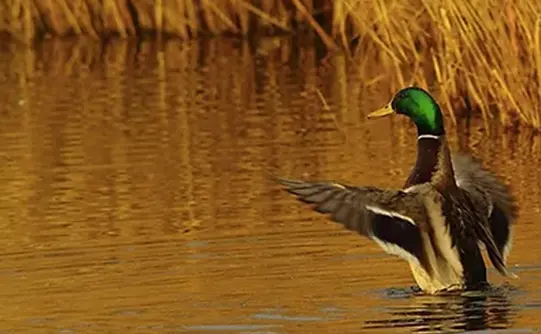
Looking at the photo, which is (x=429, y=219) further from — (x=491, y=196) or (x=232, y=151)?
(x=232, y=151)

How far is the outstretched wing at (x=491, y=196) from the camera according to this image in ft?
29.5

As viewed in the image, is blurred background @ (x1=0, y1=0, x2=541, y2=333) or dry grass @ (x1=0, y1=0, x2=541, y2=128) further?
dry grass @ (x1=0, y1=0, x2=541, y2=128)

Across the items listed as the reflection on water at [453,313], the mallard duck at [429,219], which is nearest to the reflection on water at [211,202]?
the reflection on water at [453,313]

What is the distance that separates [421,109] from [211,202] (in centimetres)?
211

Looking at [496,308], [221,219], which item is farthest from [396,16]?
[496,308]

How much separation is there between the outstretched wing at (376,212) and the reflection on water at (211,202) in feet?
0.78

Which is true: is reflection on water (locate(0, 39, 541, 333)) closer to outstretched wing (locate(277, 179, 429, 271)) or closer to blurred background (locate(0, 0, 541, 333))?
blurred background (locate(0, 0, 541, 333))

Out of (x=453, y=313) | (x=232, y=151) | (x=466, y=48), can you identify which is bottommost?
(x=453, y=313)

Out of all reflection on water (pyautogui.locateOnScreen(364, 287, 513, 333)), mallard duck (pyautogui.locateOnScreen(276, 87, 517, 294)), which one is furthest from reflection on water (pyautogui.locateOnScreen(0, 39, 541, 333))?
mallard duck (pyautogui.locateOnScreen(276, 87, 517, 294))

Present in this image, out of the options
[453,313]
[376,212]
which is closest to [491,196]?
[376,212]

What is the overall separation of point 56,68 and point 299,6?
2.38 metres

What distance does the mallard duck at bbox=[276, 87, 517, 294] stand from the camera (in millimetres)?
8453

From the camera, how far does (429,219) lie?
28.2 ft

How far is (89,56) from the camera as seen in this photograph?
64.5 ft
